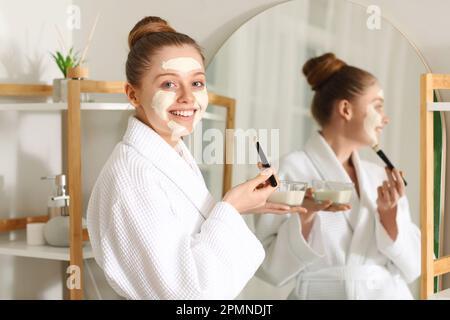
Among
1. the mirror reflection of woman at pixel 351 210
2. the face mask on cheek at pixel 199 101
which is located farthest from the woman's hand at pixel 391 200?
the face mask on cheek at pixel 199 101

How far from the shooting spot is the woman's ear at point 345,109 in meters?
1.31

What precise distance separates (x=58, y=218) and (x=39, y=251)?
0.28 ft

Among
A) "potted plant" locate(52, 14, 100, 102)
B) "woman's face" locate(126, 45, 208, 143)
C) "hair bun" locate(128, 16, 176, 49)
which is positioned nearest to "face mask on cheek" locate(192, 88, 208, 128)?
"woman's face" locate(126, 45, 208, 143)

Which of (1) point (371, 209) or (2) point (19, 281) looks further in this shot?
(2) point (19, 281)

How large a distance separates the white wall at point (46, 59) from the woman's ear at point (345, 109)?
0.89 feet

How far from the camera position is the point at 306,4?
1342mm

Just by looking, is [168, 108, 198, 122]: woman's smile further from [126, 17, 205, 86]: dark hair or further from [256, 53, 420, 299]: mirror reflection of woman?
[256, 53, 420, 299]: mirror reflection of woman

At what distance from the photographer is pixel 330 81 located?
1.33 meters

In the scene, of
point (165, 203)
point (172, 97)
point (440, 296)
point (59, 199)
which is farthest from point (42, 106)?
point (440, 296)

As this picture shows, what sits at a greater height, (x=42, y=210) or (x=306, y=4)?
(x=306, y=4)

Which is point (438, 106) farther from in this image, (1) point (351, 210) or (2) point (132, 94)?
(2) point (132, 94)

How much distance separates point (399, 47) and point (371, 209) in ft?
0.99

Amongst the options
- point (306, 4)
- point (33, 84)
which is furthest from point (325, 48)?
point (33, 84)

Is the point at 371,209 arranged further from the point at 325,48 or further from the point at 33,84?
the point at 33,84
